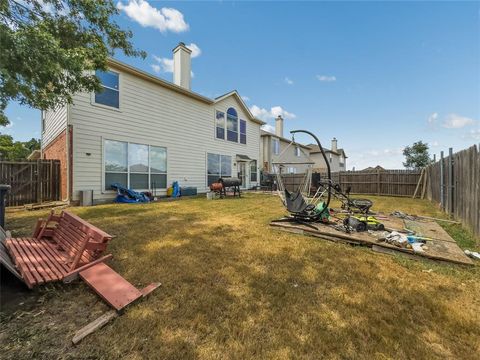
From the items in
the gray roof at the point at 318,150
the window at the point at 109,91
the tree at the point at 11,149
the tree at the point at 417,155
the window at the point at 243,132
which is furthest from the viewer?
the gray roof at the point at 318,150

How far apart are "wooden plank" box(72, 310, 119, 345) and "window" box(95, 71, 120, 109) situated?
9981mm

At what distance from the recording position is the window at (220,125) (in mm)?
15406

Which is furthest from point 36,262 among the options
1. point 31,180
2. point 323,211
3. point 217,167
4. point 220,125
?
point 220,125

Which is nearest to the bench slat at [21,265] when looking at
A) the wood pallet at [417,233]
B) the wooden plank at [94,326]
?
the wooden plank at [94,326]

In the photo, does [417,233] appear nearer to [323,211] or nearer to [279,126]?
[323,211]

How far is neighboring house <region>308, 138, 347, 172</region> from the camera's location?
35.2 metres

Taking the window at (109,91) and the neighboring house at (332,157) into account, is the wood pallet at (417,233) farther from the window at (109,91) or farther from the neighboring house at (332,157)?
the neighboring house at (332,157)

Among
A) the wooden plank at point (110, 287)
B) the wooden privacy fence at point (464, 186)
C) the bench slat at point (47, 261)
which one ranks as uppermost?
the wooden privacy fence at point (464, 186)

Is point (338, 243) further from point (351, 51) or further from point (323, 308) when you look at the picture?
Answer: point (351, 51)

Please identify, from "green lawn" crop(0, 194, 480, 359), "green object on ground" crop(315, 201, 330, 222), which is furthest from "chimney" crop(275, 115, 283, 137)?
"green lawn" crop(0, 194, 480, 359)

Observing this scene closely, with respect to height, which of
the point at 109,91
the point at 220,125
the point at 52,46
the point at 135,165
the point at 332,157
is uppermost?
the point at 109,91

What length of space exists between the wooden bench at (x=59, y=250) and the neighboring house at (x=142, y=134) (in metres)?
5.19

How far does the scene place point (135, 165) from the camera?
1080cm

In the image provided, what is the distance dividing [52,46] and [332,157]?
38.2 metres
